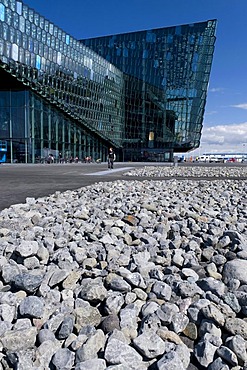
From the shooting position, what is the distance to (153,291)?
2322 millimetres

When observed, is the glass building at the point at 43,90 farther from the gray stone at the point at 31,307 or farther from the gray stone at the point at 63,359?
the gray stone at the point at 63,359

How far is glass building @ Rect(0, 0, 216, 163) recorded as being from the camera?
3466 centimetres

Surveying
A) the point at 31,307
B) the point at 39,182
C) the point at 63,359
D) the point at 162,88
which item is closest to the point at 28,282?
the point at 31,307

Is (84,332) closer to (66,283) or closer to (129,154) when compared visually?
(66,283)

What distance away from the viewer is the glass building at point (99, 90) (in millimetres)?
34656

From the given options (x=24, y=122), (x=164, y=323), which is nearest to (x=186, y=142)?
(x=24, y=122)

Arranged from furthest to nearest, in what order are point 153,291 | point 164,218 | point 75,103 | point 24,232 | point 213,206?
point 75,103, point 213,206, point 164,218, point 24,232, point 153,291

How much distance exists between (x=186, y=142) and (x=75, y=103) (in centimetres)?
3222

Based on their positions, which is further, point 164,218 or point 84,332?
point 164,218

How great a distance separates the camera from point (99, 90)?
53.0 meters

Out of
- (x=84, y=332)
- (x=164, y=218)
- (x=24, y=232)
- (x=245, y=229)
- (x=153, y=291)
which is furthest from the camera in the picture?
(x=164, y=218)

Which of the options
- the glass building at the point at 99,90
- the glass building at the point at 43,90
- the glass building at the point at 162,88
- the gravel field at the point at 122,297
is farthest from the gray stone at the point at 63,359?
the glass building at the point at 162,88

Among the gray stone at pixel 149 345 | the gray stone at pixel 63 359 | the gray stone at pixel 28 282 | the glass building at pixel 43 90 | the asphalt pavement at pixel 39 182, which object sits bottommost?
the asphalt pavement at pixel 39 182

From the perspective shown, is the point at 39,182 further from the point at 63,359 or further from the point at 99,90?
the point at 99,90
